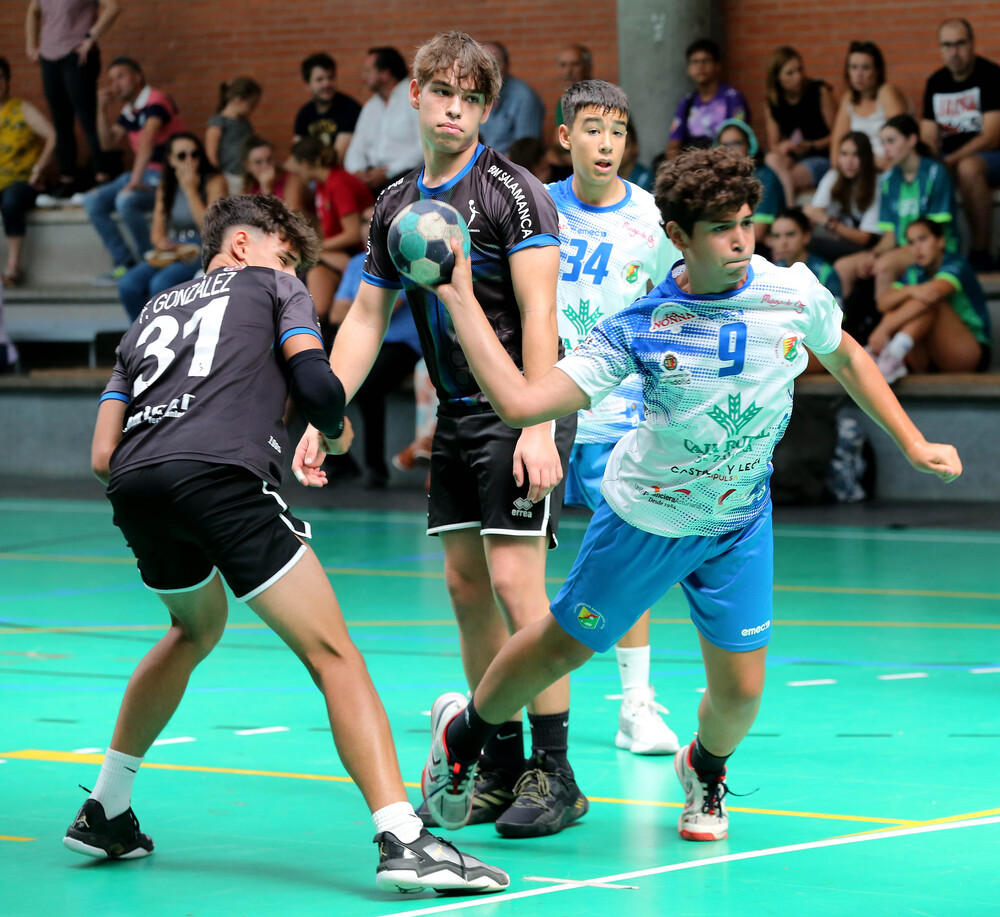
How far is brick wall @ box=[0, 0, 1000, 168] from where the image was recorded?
15.6 metres

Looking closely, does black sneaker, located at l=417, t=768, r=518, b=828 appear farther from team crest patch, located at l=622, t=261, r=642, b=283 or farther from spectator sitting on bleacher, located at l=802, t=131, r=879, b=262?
spectator sitting on bleacher, located at l=802, t=131, r=879, b=262

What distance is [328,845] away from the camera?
14.3 ft

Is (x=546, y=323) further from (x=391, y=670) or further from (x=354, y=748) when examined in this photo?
(x=391, y=670)

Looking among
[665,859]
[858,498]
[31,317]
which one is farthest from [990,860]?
[31,317]

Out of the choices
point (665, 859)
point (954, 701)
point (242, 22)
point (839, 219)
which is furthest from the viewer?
point (242, 22)

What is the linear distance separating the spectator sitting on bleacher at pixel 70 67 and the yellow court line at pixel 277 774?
1297 cm

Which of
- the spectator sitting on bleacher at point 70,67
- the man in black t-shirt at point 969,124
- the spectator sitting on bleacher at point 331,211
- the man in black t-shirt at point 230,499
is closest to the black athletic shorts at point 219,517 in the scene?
the man in black t-shirt at point 230,499

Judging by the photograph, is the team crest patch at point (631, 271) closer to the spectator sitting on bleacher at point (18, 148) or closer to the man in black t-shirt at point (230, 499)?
the man in black t-shirt at point (230, 499)

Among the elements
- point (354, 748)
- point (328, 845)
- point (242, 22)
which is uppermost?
point (242, 22)

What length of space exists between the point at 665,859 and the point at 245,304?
1820mm

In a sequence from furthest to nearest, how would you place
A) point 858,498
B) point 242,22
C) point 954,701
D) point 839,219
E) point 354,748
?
point 242,22 → point 839,219 → point 858,498 → point 954,701 → point 354,748

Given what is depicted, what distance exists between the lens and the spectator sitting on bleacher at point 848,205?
13.0 m

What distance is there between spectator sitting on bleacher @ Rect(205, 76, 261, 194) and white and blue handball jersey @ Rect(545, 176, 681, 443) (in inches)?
454

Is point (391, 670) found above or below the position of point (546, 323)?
below
